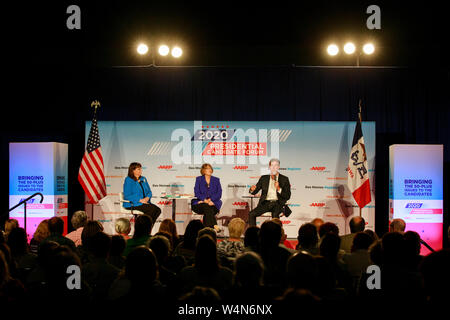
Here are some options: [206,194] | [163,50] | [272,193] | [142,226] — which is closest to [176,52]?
[163,50]

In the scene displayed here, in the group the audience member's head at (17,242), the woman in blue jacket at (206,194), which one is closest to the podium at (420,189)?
the woman in blue jacket at (206,194)

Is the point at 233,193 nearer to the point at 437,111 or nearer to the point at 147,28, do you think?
the point at 147,28

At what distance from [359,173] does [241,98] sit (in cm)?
258

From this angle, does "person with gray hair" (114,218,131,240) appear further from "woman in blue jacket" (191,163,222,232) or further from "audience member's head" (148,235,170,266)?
"woman in blue jacket" (191,163,222,232)

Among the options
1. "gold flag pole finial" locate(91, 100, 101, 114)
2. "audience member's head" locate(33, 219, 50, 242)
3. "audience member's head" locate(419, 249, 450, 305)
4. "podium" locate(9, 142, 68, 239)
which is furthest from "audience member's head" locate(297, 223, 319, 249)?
"gold flag pole finial" locate(91, 100, 101, 114)

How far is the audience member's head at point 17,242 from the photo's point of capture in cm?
339

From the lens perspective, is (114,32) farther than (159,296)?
Yes

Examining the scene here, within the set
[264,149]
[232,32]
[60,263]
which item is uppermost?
[232,32]

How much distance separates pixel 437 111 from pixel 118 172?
610 centimetres

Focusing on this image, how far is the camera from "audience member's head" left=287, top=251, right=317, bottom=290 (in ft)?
7.19

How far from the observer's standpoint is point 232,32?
7.57 metres

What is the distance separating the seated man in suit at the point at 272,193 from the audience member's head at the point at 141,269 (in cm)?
521

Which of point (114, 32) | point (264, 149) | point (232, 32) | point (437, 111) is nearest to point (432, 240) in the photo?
point (437, 111)
